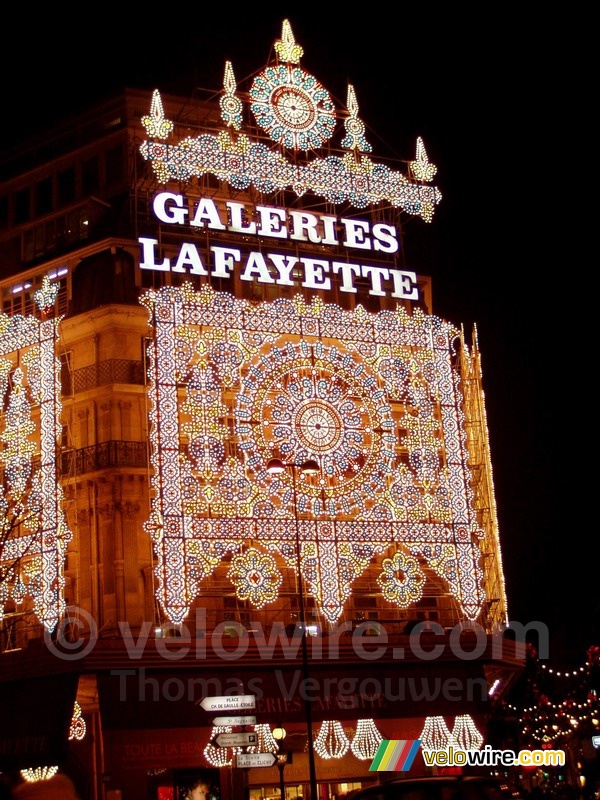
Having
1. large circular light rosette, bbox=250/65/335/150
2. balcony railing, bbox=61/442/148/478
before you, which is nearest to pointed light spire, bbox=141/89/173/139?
large circular light rosette, bbox=250/65/335/150

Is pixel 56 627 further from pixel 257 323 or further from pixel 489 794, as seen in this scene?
pixel 489 794

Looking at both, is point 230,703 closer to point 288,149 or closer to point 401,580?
point 401,580

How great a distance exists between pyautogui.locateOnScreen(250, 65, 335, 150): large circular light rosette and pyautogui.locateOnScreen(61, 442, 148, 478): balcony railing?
13249mm

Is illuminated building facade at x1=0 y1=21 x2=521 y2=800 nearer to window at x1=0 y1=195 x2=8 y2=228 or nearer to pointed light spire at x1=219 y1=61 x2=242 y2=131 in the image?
pointed light spire at x1=219 y1=61 x2=242 y2=131

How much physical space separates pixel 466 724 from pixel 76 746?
12.7m

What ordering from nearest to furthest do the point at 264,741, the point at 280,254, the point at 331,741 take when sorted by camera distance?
Result: 1. the point at 264,741
2. the point at 331,741
3. the point at 280,254

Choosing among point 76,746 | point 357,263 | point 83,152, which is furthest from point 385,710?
point 83,152

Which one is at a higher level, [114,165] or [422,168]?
[114,165]

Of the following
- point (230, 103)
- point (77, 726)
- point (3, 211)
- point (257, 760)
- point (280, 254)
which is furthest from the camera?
point (3, 211)

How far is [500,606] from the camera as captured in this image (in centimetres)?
4169

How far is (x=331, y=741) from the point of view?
3838 centimetres

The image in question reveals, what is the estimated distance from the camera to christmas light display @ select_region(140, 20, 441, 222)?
42562 millimetres

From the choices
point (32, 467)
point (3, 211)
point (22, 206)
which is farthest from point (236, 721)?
point (3, 211)

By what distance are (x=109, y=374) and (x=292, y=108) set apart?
12.8 m
